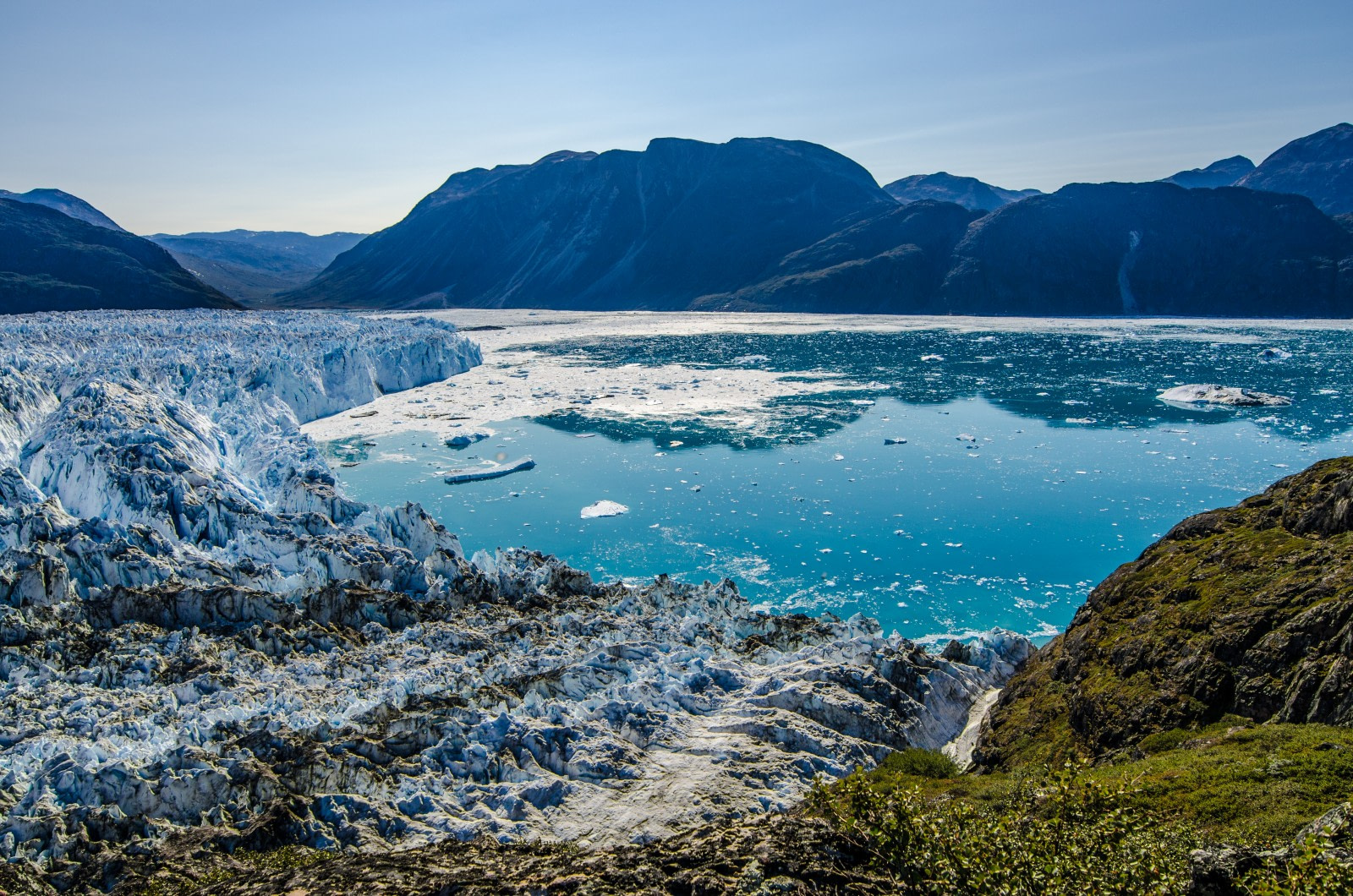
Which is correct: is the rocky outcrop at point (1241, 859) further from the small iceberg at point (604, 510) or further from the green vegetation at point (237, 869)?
the small iceberg at point (604, 510)

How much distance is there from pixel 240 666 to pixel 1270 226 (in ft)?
539

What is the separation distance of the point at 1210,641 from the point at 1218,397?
43.0 meters

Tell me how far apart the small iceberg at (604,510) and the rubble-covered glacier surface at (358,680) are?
6.81 meters

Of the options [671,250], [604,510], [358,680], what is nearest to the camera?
[358,680]

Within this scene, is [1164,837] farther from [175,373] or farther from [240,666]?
[175,373]

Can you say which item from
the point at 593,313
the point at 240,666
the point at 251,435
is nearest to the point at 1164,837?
the point at 240,666

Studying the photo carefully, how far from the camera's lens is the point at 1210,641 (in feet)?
43.4

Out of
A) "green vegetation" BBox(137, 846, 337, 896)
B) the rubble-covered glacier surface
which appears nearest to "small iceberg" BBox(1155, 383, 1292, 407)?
the rubble-covered glacier surface

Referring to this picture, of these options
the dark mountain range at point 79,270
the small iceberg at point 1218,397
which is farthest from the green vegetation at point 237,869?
the dark mountain range at point 79,270

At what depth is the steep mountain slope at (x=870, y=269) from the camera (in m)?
142

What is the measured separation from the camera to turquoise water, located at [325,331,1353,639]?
24.4m

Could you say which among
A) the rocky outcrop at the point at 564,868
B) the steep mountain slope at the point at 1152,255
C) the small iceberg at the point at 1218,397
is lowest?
the rocky outcrop at the point at 564,868

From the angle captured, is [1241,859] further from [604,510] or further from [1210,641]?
[604,510]

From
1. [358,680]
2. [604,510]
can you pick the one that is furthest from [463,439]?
[358,680]
